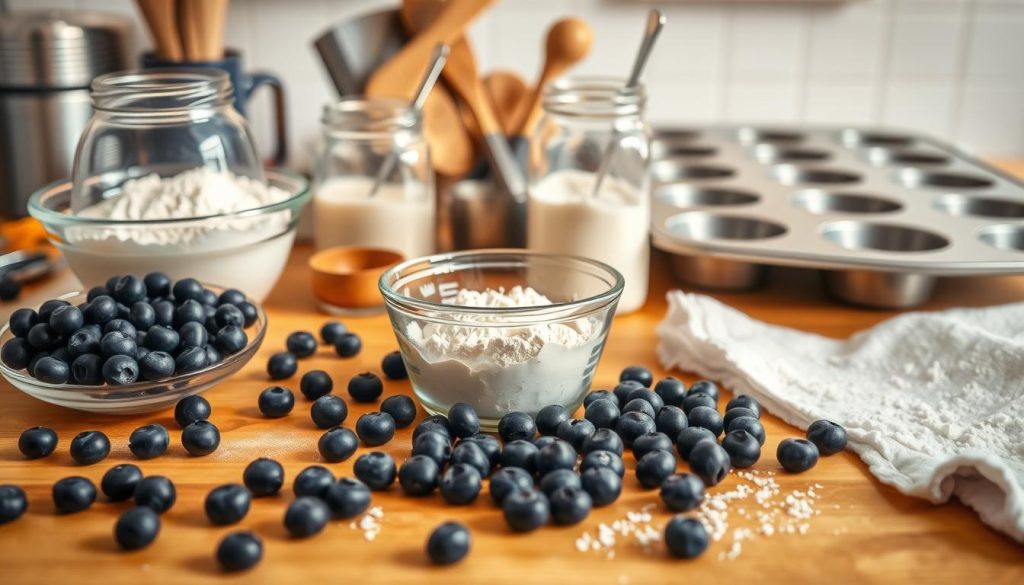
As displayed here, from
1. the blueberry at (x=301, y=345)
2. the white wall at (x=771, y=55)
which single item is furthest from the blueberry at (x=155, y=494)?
the white wall at (x=771, y=55)

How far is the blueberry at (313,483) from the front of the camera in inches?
29.5

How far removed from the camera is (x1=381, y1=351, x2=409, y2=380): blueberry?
3.30 feet

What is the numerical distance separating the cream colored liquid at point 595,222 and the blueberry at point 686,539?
508 millimetres

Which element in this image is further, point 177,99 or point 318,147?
point 318,147

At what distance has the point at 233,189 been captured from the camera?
3.75ft

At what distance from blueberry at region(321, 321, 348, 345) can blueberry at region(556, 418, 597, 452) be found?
1.16ft

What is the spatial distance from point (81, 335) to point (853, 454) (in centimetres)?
70

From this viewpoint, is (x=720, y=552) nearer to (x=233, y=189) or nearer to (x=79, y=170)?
(x=233, y=189)

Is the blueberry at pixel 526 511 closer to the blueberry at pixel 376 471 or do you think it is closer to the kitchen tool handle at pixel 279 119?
the blueberry at pixel 376 471

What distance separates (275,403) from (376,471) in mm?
185

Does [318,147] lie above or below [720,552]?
above

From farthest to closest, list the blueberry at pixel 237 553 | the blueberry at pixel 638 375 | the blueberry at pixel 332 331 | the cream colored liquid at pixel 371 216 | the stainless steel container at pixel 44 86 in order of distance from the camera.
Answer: the stainless steel container at pixel 44 86 → the cream colored liquid at pixel 371 216 → the blueberry at pixel 332 331 → the blueberry at pixel 638 375 → the blueberry at pixel 237 553

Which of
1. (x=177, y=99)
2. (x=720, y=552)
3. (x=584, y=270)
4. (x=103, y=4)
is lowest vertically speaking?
(x=720, y=552)

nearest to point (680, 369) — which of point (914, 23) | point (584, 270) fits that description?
point (584, 270)
